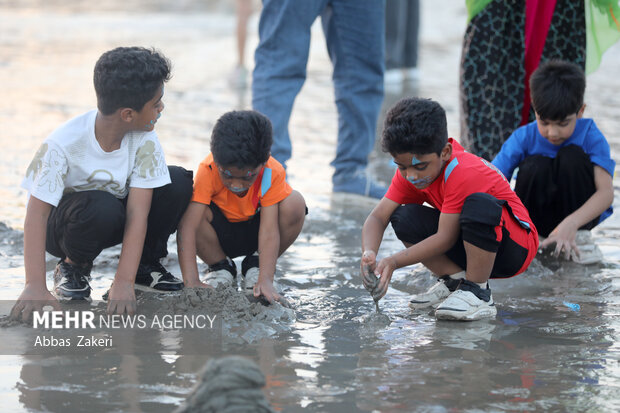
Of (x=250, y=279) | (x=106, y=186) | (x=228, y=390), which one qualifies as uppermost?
(x=106, y=186)

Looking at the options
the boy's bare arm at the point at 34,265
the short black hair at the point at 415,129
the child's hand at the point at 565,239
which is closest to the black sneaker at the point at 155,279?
the boy's bare arm at the point at 34,265

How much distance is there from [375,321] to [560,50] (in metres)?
1.87

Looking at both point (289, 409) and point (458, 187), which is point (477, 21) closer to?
point (458, 187)

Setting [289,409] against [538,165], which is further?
[538,165]

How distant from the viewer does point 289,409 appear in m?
2.03

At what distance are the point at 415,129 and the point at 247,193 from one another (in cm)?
72

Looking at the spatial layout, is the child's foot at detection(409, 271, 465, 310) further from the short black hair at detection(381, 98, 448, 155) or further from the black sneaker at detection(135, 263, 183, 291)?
the black sneaker at detection(135, 263, 183, 291)

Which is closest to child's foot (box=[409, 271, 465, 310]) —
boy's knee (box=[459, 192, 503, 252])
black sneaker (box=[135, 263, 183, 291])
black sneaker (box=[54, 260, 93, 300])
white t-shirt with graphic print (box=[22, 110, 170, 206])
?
boy's knee (box=[459, 192, 503, 252])

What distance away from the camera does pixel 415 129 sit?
2.69m

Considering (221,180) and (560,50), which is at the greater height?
(560,50)

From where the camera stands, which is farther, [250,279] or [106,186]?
[250,279]

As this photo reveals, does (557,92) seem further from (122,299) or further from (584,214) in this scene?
A: (122,299)

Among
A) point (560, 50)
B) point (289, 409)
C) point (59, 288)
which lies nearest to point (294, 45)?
point (560, 50)

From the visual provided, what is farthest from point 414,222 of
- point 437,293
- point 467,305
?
point 467,305
